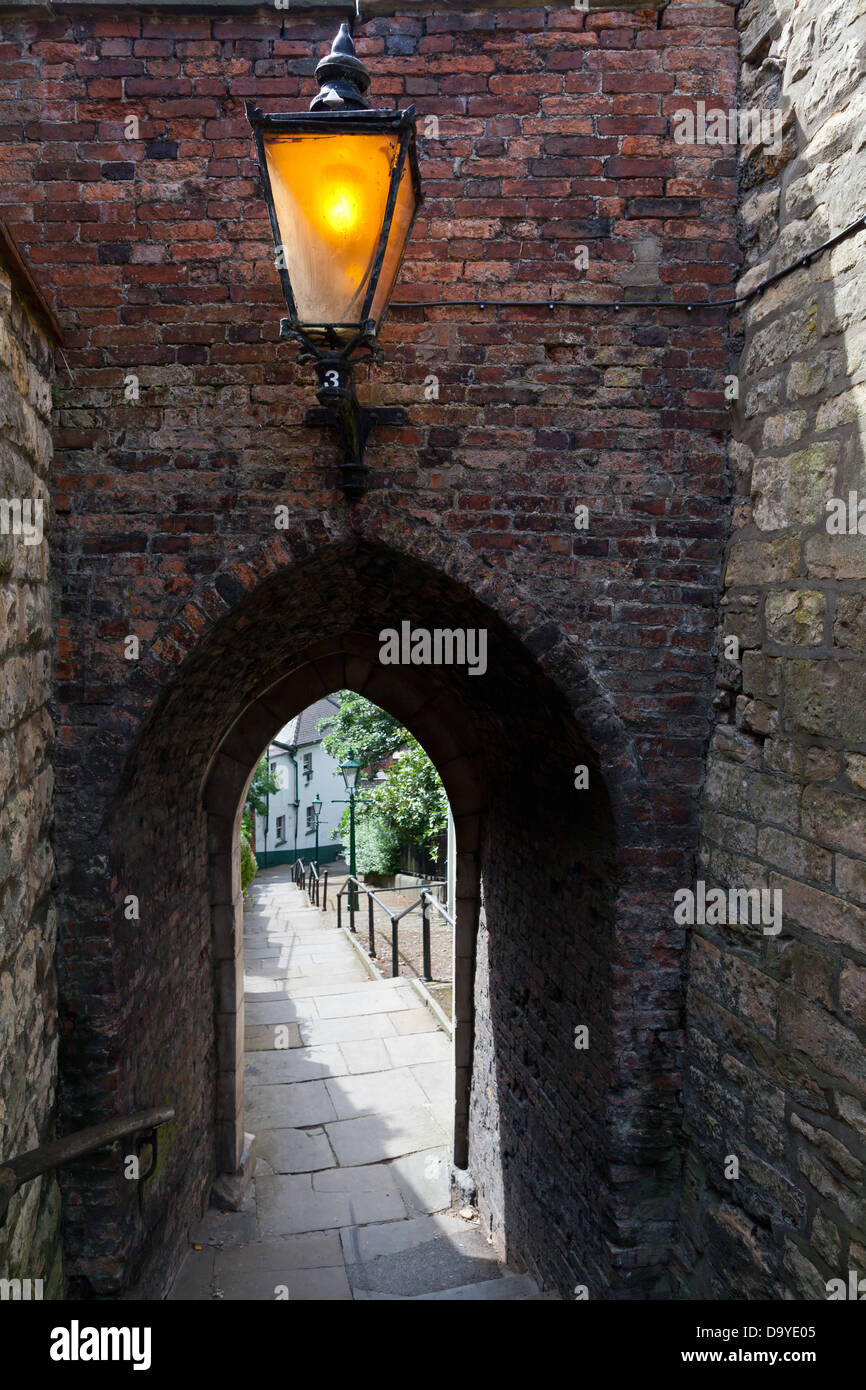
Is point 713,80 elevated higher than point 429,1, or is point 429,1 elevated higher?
point 429,1

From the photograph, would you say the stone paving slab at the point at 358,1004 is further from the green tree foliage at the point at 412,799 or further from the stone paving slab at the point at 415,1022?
the green tree foliage at the point at 412,799

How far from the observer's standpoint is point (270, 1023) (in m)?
7.46

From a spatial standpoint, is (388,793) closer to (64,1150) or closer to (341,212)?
(64,1150)

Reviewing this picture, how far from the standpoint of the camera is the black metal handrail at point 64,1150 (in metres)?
2.02

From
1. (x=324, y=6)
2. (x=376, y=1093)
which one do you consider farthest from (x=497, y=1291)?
(x=324, y=6)

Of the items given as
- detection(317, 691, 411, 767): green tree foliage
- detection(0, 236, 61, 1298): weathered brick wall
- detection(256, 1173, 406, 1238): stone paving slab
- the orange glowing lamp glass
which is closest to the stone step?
detection(256, 1173, 406, 1238): stone paving slab

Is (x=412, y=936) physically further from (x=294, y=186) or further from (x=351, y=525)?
(x=294, y=186)

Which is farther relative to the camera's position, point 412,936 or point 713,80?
point 412,936

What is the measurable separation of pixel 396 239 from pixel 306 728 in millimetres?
23525

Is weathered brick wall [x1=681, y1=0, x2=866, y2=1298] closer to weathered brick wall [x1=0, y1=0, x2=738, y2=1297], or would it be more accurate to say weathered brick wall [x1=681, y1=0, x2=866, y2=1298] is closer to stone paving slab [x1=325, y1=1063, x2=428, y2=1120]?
weathered brick wall [x1=0, y1=0, x2=738, y2=1297]

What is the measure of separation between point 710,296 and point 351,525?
139 centimetres

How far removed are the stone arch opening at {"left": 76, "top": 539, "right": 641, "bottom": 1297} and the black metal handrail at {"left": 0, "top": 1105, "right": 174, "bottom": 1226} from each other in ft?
0.76

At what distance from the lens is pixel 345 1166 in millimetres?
5328

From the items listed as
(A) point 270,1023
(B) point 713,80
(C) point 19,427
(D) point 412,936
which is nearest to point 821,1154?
(C) point 19,427
